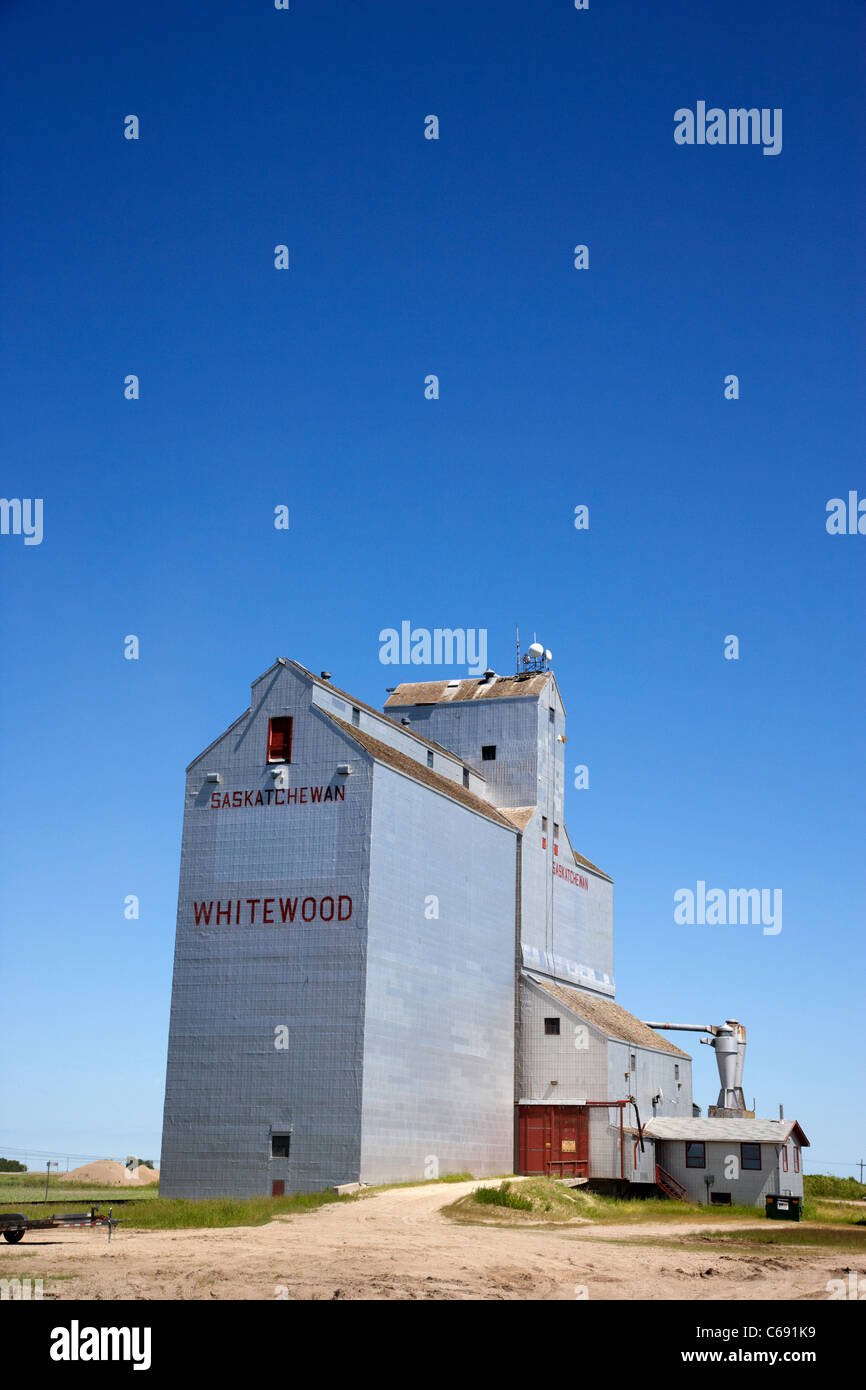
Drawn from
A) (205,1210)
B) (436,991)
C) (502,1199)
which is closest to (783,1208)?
(502,1199)

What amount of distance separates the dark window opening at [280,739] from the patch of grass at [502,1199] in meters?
17.0

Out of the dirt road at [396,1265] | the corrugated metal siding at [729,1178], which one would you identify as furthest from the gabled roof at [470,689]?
the dirt road at [396,1265]

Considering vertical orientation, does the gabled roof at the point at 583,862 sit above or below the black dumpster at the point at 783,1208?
above

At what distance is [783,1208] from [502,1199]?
1165cm

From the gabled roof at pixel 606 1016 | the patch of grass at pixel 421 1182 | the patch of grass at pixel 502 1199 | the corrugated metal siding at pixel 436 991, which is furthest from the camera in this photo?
the gabled roof at pixel 606 1016

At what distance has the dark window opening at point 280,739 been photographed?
5031 centimetres

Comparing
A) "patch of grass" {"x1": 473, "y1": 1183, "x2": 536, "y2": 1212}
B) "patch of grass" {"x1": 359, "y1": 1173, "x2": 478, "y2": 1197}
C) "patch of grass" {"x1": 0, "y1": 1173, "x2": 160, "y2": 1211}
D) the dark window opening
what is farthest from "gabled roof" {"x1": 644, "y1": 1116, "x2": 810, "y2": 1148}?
the dark window opening

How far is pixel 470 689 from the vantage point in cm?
7031

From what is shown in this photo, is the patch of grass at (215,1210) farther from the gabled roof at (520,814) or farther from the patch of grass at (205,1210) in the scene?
the gabled roof at (520,814)

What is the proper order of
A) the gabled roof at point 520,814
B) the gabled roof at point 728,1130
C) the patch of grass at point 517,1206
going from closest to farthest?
1. the patch of grass at point 517,1206
2. the gabled roof at point 728,1130
3. the gabled roof at point 520,814

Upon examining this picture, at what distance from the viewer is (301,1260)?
90.4ft
